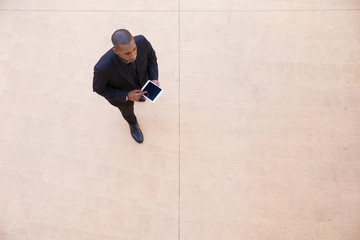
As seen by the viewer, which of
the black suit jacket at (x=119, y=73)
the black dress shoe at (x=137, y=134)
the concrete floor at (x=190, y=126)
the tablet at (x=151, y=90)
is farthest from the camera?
the black dress shoe at (x=137, y=134)

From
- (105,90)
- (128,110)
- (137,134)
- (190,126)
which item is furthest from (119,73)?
(190,126)

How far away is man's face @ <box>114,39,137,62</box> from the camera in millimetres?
1556

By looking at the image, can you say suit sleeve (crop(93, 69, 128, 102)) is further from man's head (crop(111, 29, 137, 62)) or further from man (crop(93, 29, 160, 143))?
man's head (crop(111, 29, 137, 62))

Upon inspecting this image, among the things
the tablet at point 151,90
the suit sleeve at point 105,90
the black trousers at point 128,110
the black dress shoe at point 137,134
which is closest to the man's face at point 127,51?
the suit sleeve at point 105,90

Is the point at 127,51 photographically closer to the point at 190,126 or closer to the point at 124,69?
the point at 124,69

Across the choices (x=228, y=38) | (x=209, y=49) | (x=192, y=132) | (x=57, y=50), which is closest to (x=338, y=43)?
(x=228, y=38)

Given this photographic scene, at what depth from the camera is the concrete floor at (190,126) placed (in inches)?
93.0

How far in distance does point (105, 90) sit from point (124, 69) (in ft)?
0.67

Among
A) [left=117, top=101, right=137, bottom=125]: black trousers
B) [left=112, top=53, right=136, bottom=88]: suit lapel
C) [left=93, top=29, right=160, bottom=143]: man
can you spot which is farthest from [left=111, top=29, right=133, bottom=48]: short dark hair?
[left=117, top=101, right=137, bottom=125]: black trousers

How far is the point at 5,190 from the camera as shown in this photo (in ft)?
8.13

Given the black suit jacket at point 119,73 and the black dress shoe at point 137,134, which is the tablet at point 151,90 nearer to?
the black suit jacket at point 119,73

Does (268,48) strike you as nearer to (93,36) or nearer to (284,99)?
(284,99)

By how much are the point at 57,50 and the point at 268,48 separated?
234cm

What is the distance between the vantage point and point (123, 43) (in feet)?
5.05
